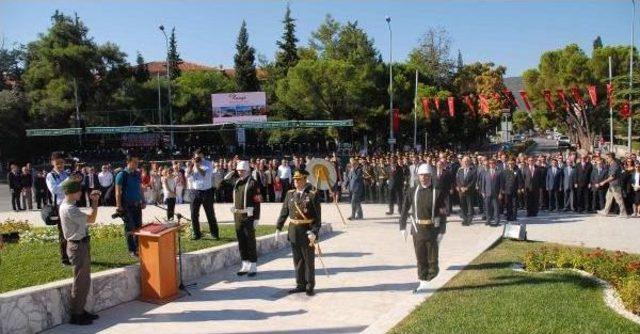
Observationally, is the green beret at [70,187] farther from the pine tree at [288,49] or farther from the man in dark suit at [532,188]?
the pine tree at [288,49]

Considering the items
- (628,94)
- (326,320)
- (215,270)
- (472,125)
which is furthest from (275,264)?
(472,125)

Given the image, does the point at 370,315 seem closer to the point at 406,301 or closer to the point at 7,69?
the point at 406,301

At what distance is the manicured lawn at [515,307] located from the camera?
626 centimetres

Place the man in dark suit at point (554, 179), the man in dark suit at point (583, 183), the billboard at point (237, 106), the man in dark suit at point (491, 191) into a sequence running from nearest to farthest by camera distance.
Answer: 1. the man in dark suit at point (491, 191)
2. the man in dark suit at point (583, 183)
3. the man in dark suit at point (554, 179)
4. the billboard at point (237, 106)

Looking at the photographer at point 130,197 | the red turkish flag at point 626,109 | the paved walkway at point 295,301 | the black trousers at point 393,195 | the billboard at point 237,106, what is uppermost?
the billboard at point 237,106

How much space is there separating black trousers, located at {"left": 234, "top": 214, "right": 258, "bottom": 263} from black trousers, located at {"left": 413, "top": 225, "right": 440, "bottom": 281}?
2799 millimetres

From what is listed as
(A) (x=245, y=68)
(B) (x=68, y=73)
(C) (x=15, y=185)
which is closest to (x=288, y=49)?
(A) (x=245, y=68)

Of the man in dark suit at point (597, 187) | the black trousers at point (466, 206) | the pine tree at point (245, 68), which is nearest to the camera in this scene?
the black trousers at point (466, 206)

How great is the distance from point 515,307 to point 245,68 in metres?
55.4

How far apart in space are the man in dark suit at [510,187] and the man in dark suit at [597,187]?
257 centimetres

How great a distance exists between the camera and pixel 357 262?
1078cm

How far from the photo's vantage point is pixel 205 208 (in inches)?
462

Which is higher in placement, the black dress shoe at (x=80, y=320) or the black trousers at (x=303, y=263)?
the black trousers at (x=303, y=263)

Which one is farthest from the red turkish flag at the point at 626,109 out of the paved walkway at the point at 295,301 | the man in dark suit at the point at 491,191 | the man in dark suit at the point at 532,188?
the paved walkway at the point at 295,301
